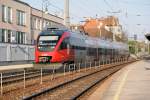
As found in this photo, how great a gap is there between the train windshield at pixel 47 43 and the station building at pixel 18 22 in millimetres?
21450

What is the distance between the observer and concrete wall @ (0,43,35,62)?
4719cm

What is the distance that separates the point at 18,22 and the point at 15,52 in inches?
537

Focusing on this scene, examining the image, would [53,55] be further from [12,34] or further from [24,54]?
[12,34]

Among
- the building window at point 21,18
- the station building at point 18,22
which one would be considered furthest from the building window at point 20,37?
the building window at point 21,18

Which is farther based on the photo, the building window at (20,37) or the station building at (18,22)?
the building window at (20,37)

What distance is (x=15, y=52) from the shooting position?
50.7m

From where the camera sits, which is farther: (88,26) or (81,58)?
(88,26)

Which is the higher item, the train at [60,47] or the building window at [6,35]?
the building window at [6,35]

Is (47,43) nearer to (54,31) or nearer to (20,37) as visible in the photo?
(54,31)

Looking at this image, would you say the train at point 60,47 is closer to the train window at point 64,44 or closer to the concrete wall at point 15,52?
the train window at point 64,44

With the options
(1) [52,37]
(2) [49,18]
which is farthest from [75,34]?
(2) [49,18]

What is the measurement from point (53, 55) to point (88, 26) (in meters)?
124

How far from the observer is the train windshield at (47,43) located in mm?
34250

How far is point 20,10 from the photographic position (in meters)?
64.8
